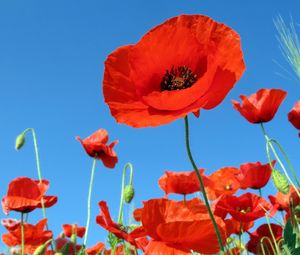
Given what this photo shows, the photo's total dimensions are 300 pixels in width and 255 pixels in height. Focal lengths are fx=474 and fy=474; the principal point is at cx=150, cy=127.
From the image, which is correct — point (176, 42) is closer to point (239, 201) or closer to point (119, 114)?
point (119, 114)

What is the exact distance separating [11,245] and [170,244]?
170 cm

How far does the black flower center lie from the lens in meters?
1.11

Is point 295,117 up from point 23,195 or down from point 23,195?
up

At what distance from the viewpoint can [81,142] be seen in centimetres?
308

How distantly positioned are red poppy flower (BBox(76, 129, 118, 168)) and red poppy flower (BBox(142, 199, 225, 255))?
1905mm

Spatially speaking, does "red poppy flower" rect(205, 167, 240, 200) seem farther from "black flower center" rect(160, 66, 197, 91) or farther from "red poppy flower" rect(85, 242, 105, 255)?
"black flower center" rect(160, 66, 197, 91)

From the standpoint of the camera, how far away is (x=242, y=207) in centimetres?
188

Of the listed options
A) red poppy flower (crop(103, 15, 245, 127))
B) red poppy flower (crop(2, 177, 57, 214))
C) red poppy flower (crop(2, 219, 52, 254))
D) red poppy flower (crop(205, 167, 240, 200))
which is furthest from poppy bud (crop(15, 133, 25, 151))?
red poppy flower (crop(103, 15, 245, 127))

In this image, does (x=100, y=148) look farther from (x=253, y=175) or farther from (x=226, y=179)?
(x=253, y=175)

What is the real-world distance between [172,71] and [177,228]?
0.37 meters

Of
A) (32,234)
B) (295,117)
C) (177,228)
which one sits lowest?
(32,234)

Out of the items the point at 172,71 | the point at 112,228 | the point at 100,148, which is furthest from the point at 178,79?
the point at 100,148

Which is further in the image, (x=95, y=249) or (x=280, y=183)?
(x=95, y=249)

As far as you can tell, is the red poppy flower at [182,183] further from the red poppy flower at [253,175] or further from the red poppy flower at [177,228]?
the red poppy flower at [177,228]
